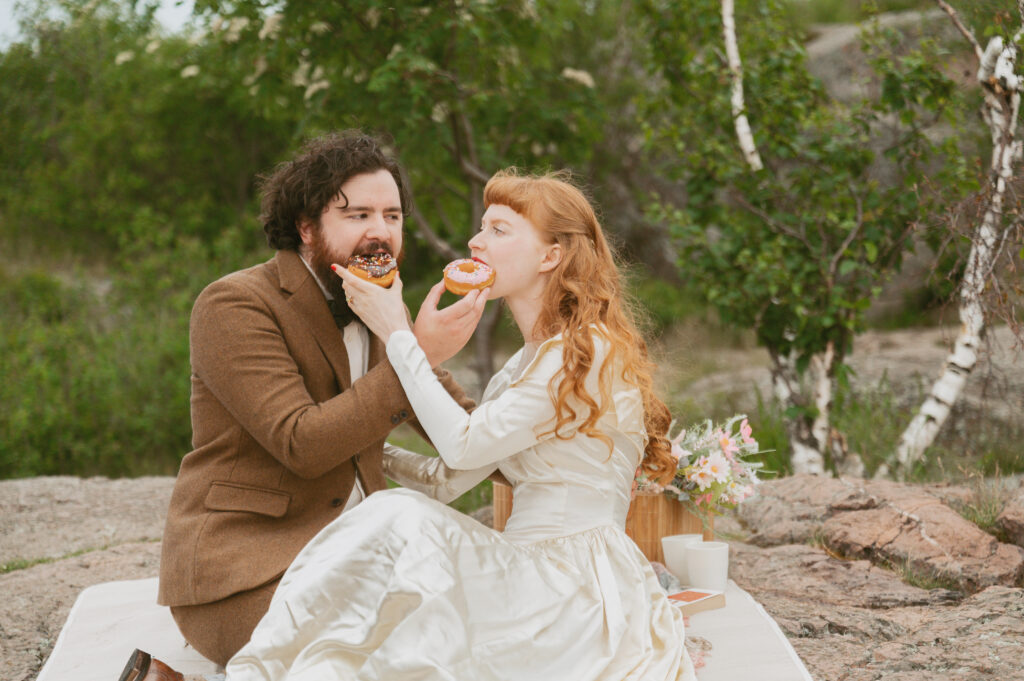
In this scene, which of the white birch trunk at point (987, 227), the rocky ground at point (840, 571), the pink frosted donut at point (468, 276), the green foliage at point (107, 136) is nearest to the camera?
the pink frosted donut at point (468, 276)

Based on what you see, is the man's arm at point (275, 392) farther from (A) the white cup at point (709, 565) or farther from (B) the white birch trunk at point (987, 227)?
(B) the white birch trunk at point (987, 227)

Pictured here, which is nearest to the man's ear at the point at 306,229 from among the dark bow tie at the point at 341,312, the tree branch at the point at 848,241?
the dark bow tie at the point at 341,312

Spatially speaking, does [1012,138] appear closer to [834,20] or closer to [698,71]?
[698,71]

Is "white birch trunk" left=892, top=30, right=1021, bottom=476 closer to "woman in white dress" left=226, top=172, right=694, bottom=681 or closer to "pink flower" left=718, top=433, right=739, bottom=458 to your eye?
"pink flower" left=718, top=433, right=739, bottom=458

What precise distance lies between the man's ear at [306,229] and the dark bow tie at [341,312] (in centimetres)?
24

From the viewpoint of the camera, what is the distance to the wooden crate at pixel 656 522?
4238 millimetres

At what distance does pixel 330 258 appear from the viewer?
10.6 ft

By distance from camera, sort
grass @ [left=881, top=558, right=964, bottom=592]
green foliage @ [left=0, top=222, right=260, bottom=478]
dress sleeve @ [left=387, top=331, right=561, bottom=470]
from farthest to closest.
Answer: green foliage @ [left=0, top=222, right=260, bottom=478]
grass @ [left=881, top=558, right=964, bottom=592]
dress sleeve @ [left=387, top=331, right=561, bottom=470]

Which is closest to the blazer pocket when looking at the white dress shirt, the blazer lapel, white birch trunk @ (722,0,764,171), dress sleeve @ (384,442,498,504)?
the white dress shirt

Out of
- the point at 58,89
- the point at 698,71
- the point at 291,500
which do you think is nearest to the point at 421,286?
the point at 58,89

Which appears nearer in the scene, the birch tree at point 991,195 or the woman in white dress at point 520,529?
the woman in white dress at point 520,529

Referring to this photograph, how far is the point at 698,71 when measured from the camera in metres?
6.63

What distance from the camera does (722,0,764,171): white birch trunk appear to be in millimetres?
6273

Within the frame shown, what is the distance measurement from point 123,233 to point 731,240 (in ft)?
25.4
